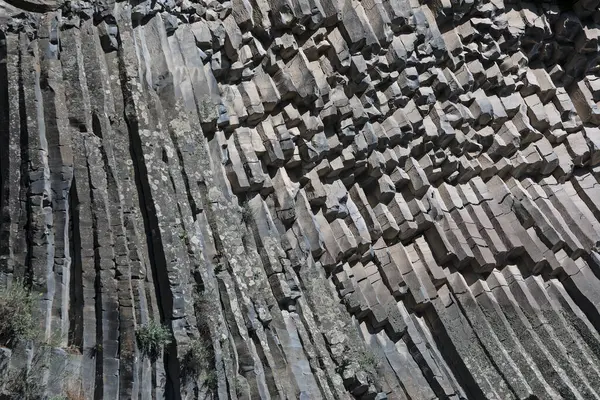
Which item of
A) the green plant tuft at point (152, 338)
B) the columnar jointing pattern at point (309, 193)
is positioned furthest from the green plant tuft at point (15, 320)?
the green plant tuft at point (152, 338)

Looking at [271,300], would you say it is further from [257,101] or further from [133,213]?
[257,101]

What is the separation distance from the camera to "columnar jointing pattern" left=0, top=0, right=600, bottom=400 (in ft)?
30.4

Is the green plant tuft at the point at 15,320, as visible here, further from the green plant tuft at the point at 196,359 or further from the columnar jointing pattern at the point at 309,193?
the green plant tuft at the point at 196,359

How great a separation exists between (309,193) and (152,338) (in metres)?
3.55

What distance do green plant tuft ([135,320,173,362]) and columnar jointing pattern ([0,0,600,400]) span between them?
8 cm

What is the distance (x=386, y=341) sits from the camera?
466 inches

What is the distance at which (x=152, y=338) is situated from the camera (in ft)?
29.6

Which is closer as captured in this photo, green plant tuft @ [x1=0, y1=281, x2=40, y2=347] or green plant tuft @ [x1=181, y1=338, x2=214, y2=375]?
green plant tuft @ [x1=0, y1=281, x2=40, y2=347]

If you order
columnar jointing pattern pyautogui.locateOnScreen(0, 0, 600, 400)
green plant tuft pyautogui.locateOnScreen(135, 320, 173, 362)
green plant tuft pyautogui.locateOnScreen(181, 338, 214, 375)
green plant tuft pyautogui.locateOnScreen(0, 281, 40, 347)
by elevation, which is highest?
columnar jointing pattern pyautogui.locateOnScreen(0, 0, 600, 400)

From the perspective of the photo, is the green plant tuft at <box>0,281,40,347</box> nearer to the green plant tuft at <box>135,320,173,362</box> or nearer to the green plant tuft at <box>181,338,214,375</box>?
the green plant tuft at <box>135,320,173,362</box>

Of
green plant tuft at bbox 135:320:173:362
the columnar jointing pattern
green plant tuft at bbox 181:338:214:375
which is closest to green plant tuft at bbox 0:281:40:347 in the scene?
the columnar jointing pattern

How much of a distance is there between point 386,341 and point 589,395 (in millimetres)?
2826

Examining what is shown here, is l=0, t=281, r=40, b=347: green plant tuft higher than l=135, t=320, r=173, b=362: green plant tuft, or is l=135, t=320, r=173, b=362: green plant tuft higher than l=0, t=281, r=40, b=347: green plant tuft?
l=0, t=281, r=40, b=347: green plant tuft

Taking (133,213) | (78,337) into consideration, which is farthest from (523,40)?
(78,337)
